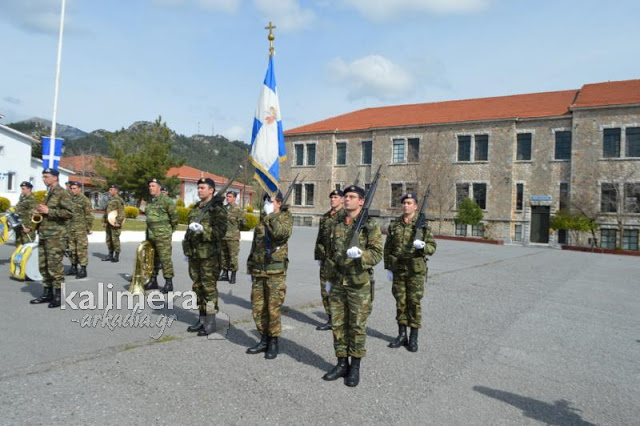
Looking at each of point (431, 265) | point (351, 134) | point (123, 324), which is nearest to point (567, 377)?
point (123, 324)

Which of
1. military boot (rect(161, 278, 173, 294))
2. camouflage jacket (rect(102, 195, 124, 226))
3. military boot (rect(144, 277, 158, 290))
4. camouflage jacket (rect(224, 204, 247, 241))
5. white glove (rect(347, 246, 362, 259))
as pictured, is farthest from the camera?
camouflage jacket (rect(102, 195, 124, 226))

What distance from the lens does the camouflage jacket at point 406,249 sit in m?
5.84

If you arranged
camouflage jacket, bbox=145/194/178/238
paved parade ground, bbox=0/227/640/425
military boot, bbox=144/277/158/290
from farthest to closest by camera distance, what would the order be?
military boot, bbox=144/277/158/290
camouflage jacket, bbox=145/194/178/238
paved parade ground, bbox=0/227/640/425

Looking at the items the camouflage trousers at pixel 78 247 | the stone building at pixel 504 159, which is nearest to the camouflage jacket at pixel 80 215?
the camouflage trousers at pixel 78 247

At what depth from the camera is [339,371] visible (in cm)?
457

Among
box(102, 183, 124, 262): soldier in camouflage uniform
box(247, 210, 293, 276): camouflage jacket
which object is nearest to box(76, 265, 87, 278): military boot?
box(102, 183, 124, 262): soldier in camouflage uniform

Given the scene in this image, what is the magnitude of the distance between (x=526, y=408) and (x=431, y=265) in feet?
37.3

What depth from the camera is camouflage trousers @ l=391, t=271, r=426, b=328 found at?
5.75 meters

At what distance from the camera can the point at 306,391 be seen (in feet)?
13.8

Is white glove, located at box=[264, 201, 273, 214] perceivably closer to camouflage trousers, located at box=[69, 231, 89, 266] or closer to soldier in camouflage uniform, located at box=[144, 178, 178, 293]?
soldier in camouflage uniform, located at box=[144, 178, 178, 293]

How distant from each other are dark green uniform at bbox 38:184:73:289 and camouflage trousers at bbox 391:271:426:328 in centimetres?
527

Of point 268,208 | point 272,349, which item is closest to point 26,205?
point 268,208

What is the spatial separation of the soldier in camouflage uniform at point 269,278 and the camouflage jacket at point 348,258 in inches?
26.2

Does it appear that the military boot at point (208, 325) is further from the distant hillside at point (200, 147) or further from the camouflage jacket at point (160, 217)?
the distant hillside at point (200, 147)
